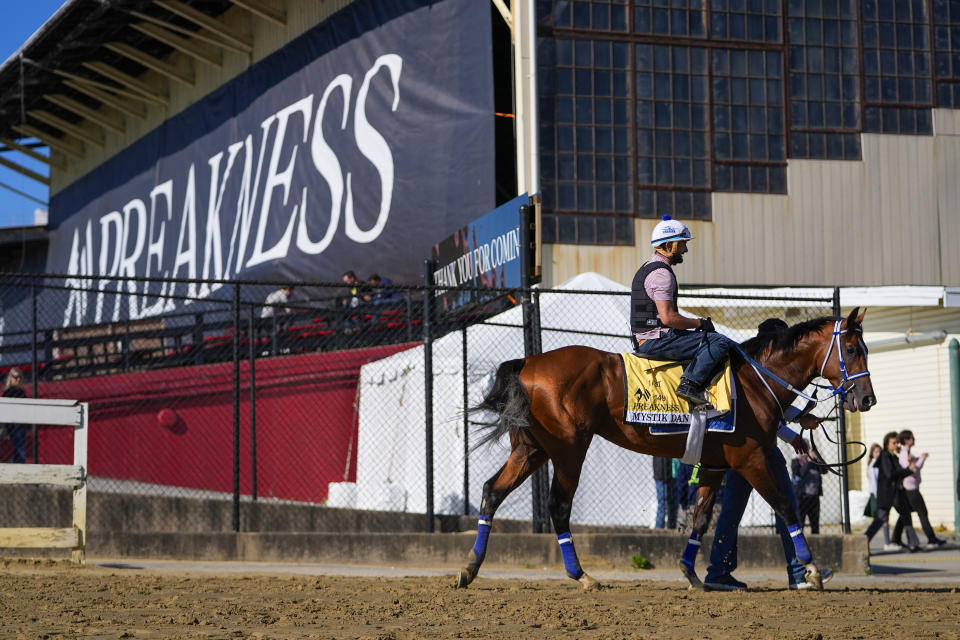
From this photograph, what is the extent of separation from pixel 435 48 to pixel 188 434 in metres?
9.35

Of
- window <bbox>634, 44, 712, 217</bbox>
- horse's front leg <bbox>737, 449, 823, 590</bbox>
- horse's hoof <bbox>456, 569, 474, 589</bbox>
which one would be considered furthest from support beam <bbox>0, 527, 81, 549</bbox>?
window <bbox>634, 44, 712, 217</bbox>

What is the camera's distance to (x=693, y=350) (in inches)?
402

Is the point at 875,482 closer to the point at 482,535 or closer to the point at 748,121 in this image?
the point at 748,121

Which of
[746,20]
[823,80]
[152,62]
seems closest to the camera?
[746,20]

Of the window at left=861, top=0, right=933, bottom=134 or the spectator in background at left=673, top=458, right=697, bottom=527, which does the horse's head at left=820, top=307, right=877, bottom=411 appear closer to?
the spectator in background at left=673, top=458, right=697, bottom=527

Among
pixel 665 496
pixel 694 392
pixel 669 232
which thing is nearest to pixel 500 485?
pixel 694 392

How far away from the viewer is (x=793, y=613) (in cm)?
881

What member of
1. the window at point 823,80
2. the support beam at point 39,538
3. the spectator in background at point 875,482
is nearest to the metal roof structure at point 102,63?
the window at point 823,80

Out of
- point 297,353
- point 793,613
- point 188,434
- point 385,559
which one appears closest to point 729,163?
point 297,353

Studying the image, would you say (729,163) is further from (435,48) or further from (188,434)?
(188,434)

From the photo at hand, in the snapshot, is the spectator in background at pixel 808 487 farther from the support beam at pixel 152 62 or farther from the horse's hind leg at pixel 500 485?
the support beam at pixel 152 62

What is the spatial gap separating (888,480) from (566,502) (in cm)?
982

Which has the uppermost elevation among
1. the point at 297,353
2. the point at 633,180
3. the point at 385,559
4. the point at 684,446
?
the point at 633,180

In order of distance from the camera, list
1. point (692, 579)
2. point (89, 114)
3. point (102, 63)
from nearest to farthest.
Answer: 1. point (692, 579)
2. point (102, 63)
3. point (89, 114)
